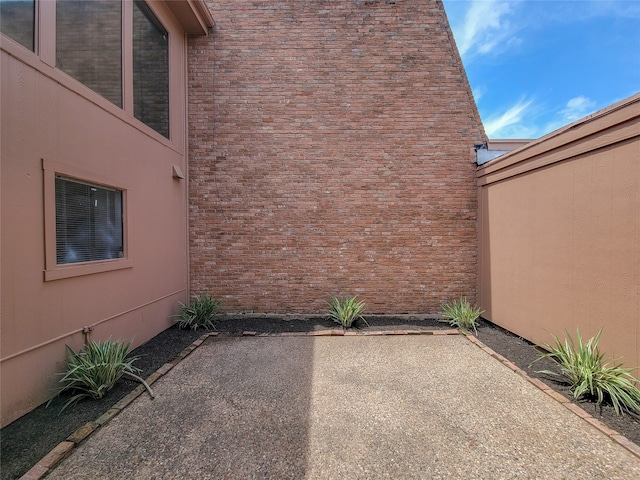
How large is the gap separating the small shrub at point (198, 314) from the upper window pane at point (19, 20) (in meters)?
3.95

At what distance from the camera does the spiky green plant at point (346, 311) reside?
5.04 meters

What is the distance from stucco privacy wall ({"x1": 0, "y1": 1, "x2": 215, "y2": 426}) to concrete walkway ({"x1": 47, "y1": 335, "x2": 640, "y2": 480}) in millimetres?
1018

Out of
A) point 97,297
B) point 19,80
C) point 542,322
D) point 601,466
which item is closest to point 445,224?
point 542,322

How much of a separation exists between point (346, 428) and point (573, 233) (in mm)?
3553

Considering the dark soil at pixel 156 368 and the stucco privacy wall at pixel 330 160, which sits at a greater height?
the stucco privacy wall at pixel 330 160

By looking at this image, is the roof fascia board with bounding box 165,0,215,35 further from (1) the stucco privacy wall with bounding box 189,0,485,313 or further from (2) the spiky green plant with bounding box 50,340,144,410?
(2) the spiky green plant with bounding box 50,340,144,410

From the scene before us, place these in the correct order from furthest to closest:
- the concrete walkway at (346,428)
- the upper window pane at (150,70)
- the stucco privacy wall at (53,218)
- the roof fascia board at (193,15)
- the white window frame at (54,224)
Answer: the roof fascia board at (193,15), the upper window pane at (150,70), the white window frame at (54,224), the stucco privacy wall at (53,218), the concrete walkway at (346,428)

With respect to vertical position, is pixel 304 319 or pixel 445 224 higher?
pixel 445 224

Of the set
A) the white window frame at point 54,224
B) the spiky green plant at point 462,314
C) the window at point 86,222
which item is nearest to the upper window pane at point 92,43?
the white window frame at point 54,224

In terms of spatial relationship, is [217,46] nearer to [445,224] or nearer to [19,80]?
[19,80]

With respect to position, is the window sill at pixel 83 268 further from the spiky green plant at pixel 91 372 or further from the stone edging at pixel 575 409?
the stone edging at pixel 575 409

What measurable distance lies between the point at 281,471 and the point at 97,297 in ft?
9.86

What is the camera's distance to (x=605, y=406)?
2.64m

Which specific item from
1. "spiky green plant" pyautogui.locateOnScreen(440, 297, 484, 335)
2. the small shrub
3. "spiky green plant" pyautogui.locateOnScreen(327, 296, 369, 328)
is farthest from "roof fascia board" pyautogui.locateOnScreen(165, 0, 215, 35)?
"spiky green plant" pyautogui.locateOnScreen(440, 297, 484, 335)
